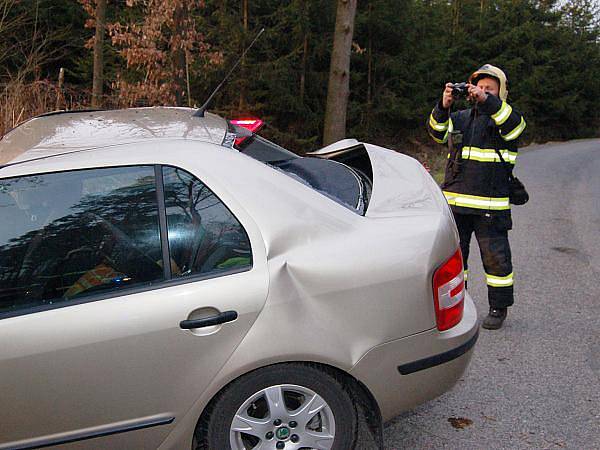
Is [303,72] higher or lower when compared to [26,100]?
higher

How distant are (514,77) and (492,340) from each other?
111 feet

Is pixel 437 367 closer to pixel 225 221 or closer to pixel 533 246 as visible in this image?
pixel 225 221

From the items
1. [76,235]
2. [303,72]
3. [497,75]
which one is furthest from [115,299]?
[303,72]

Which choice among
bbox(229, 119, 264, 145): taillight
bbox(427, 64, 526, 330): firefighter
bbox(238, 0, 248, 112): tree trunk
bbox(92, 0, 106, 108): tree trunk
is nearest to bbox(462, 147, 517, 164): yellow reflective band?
bbox(427, 64, 526, 330): firefighter

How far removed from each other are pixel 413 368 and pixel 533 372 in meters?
1.53

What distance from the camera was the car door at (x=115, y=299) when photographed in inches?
89.2

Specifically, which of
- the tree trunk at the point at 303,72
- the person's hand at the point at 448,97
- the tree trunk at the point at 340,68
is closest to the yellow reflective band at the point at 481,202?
the person's hand at the point at 448,97

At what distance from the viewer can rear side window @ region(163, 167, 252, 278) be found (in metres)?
2.39

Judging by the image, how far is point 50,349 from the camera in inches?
88.4

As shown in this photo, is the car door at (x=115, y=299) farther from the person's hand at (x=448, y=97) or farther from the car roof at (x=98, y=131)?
the person's hand at (x=448, y=97)

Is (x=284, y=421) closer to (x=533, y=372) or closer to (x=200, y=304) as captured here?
(x=200, y=304)

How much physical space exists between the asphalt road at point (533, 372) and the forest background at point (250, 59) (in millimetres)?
6145

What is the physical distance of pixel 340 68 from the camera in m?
12.7

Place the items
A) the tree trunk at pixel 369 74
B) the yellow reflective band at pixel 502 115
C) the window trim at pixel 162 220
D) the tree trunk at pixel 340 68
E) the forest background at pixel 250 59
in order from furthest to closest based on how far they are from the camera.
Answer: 1. the tree trunk at pixel 369 74
2. the tree trunk at pixel 340 68
3. the forest background at pixel 250 59
4. the yellow reflective band at pixel 502 115
5. the window trim at pixel 162 220
